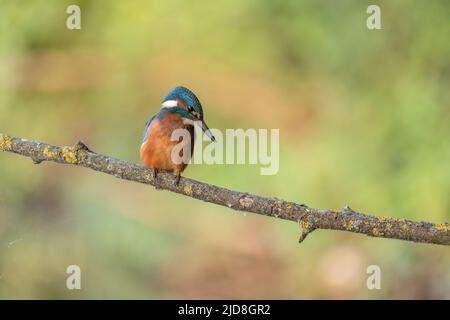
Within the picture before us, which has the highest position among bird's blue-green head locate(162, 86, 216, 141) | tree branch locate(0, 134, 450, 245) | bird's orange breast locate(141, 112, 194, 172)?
bird's blue-green head locate(162, 86, 216, 141)

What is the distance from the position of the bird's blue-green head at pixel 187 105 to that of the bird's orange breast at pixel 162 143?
0.12 ft

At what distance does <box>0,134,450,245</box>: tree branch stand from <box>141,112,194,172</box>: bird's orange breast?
0.26 meters

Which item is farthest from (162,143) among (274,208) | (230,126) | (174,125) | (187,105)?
(230,126)

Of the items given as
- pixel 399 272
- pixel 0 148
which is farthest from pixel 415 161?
pixel 0 148

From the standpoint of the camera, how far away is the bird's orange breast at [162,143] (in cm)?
303

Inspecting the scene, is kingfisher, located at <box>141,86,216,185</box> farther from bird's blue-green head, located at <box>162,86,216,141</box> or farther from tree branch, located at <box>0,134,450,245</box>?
tree branch, located at <box>0,134,450,245</box>

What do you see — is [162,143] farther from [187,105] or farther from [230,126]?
[230,126]

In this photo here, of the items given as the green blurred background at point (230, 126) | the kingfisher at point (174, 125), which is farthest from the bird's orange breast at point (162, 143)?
the green blurred background at point (230, 126)

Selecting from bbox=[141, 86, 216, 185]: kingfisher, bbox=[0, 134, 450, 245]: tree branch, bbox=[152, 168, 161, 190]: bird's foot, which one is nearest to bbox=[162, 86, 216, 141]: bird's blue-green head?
bbox=[141, 86, 216, 185]: kingfisher

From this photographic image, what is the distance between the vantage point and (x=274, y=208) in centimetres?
262

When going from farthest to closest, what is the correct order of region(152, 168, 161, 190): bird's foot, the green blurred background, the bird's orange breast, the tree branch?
the green blurred background → the bird's orange breast → region(152, 168, 161, 190): bird's foot → the tree branch

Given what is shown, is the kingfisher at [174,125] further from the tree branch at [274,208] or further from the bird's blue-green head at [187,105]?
the tree branch at [274,208]

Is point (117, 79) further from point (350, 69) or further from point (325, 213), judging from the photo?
point (325, 213)

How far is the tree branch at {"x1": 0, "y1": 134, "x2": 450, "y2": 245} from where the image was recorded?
102 inches
